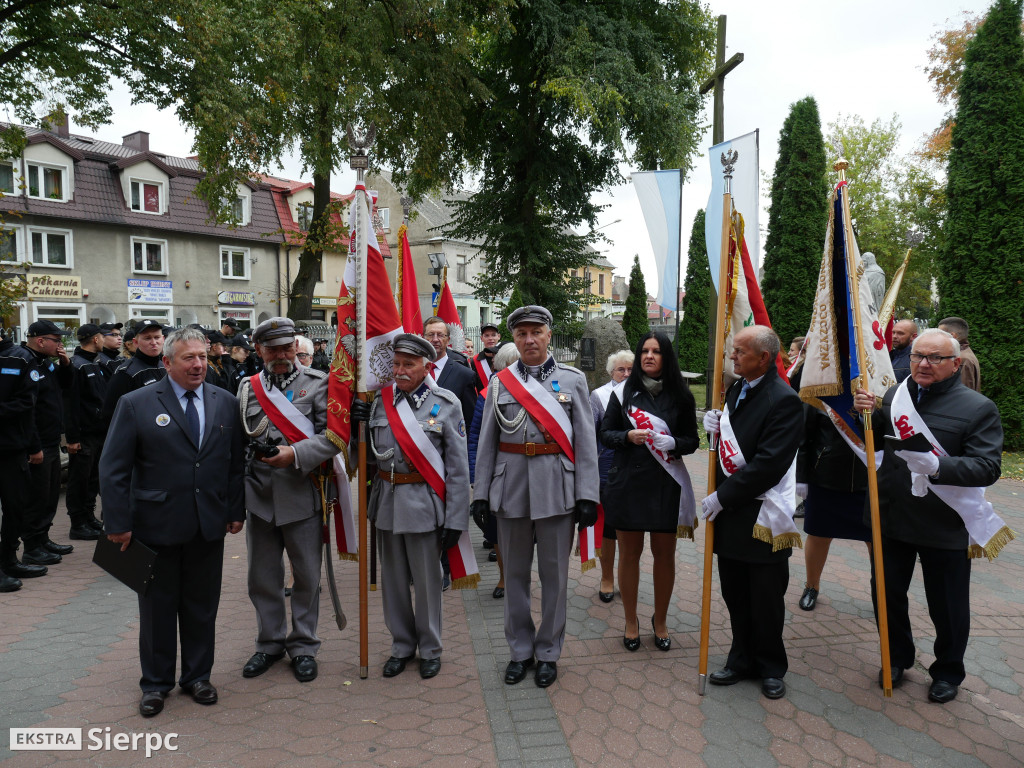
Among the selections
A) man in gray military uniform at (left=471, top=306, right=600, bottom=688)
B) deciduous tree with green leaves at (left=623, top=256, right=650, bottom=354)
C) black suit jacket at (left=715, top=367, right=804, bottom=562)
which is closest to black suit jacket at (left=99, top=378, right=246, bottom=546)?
man in gray military uniform at (left=471, top=306, right=600, bottom=688)

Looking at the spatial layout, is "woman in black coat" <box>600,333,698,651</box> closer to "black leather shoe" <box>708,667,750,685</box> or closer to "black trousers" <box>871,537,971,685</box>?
"black leather shoe" <box>708,667,750,685</box>

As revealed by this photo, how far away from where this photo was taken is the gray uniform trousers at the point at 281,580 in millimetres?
4164

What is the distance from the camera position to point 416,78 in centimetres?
1727

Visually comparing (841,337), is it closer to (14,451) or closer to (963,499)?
(963,499)

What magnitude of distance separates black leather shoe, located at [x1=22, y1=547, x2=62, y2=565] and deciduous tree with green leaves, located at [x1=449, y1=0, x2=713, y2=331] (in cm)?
1560

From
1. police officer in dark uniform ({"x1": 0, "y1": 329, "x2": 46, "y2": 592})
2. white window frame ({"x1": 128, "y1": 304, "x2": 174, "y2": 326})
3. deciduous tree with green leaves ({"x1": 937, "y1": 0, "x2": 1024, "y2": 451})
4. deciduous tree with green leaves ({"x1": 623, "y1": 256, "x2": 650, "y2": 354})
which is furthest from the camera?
white window frame ({"x1": 128, "y1": 304, "x2": 174, "y2": 326})

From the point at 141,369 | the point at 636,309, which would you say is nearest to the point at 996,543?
the point at 141,369

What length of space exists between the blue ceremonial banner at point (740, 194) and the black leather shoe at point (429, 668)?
3.03 meters

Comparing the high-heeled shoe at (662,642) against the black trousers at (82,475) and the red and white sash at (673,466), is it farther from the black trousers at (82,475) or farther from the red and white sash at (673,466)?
the black trousers at (82,475)

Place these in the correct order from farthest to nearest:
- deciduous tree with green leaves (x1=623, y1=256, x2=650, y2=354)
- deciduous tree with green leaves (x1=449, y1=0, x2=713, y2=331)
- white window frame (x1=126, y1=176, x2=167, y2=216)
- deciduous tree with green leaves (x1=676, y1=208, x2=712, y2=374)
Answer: white window frame (x1=126, y1=176, x2=167, y2=216)
deciduous tree with green leaves (x1=623, y1=256, x2=650, y2=354)
deciduous tree with green leaves (x1=676, y1=208, x2=712, y2=374)
deciduous tree with green leaves (x1=449, y1=0, x2=713, y2=331)

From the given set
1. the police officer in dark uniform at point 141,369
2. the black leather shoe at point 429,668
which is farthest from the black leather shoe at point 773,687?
the police officer in dark uniform at point 141,369

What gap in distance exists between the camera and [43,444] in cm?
633

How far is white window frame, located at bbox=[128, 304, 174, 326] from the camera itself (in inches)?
1146

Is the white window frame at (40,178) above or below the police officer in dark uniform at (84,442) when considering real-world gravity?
above
